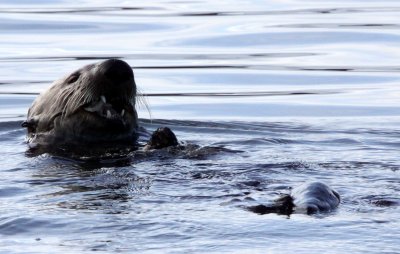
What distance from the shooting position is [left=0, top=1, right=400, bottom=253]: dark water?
22.1 feet

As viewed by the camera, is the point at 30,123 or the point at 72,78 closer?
the point at 72,78

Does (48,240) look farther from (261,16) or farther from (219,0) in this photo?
(219,0)

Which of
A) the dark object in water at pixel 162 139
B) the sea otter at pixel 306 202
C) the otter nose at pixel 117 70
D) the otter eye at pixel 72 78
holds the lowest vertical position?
the sea otter at pixel 306 202

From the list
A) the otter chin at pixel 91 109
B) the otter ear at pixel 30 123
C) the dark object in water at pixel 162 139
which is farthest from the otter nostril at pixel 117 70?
the otter ear at pixel 30 123

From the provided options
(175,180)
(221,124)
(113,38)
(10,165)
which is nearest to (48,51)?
(113,38)

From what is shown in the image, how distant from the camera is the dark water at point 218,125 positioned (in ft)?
22.1

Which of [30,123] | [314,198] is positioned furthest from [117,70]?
[314,198]

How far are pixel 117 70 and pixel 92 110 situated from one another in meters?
0.48

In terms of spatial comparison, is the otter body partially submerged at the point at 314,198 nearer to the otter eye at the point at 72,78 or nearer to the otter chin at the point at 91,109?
the otter chin at the point at 91,109

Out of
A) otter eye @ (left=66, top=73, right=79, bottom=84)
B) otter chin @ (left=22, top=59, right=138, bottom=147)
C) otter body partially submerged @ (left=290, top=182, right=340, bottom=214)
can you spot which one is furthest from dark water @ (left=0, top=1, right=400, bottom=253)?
otter eye @ (left=66, top=73, right=79, bottom=84)

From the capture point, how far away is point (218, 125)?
36.5ft

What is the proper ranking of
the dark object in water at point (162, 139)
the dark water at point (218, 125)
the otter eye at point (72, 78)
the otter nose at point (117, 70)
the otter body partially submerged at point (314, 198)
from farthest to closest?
the otter eye at point (72, 78) → the otter nose at point (117, 70) → the dark object in water at point (162, 139) → the otter body partially submerged at point (314, 198) → the dark water at point (218, 125)

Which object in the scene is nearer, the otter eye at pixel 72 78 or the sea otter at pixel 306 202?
the sea otter at pixel 306 202

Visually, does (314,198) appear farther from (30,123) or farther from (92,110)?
(30,123)
